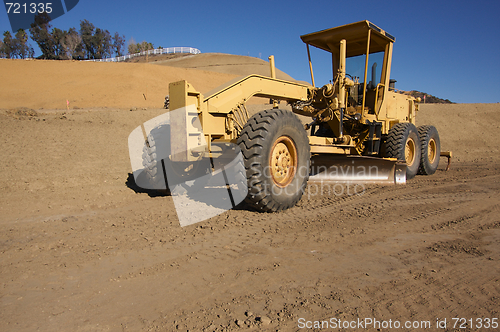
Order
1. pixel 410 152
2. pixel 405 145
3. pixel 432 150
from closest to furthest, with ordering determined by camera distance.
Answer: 1. pixel 405 145
2. pixel 410 152
3. pixel 432 150

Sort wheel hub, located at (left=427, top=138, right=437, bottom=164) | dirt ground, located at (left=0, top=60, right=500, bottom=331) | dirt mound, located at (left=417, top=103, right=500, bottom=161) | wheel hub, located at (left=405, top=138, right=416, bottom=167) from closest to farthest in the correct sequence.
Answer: dirt ground, located at (left=0, top=60, right=500, bottom=331), wheel hub, located at (left=405, top=138, right=416, bottom=167), wheel hub, located at (left=427, top=138, right=437, bottom=164), dirt mound, located at (left=417, top=103, right=500, bottom=161)

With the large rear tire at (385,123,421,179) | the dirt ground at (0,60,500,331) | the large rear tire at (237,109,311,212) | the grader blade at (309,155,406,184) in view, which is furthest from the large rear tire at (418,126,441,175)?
the large rear tire at (237,109,311,212)

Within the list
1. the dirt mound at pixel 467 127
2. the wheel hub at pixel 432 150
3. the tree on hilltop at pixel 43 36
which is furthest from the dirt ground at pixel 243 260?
the tree on hilltop at pixel 43 36

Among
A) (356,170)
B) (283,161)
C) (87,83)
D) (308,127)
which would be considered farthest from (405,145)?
(87,83)

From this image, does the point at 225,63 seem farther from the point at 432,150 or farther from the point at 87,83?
the point at 432,150

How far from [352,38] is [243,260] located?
249 inches

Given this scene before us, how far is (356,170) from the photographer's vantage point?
7504mm

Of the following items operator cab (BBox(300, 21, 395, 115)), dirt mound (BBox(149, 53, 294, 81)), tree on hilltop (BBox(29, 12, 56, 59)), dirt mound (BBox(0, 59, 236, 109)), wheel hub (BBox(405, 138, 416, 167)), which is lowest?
wheel hub (BBox(405, 138, 416, 167))

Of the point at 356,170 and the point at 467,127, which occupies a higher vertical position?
the point at 467,127

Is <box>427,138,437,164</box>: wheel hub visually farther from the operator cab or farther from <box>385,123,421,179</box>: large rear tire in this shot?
the operator cab

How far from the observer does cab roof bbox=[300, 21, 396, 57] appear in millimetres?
7013

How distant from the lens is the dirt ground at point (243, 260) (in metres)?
2.31

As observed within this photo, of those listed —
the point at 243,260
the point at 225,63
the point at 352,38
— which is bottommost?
the point at 243,260

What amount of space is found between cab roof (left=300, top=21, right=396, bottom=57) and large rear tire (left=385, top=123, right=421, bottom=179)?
6.62ft
